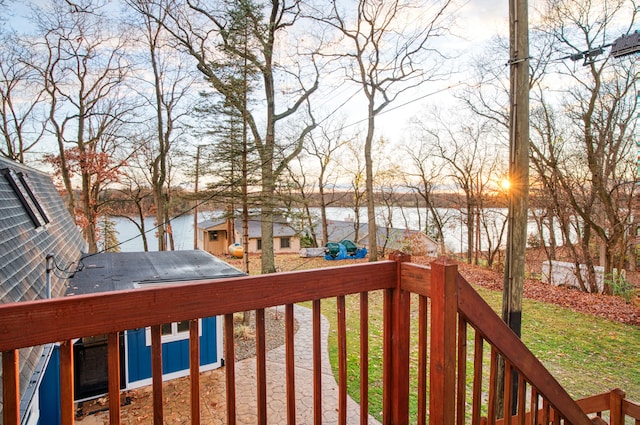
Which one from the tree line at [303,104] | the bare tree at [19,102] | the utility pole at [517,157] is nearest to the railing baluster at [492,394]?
the utility pole at [517,157]

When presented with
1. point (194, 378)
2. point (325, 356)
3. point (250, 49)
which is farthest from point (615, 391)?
point (250, 49)

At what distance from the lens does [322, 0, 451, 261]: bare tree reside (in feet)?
39.7

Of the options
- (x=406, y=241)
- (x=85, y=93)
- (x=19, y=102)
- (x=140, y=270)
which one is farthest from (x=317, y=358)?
(x=19, y=102)

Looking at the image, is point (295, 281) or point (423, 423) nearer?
point (295, 281)

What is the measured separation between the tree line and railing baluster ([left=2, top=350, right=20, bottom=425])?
24.1ft

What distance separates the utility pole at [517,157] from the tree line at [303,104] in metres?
4.67

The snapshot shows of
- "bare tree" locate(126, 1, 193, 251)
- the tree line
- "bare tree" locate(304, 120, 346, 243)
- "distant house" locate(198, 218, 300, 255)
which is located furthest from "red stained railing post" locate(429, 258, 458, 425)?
"distant house" locate(198, 218, 300, 255)

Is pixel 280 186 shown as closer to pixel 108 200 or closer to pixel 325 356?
pixel 325 356

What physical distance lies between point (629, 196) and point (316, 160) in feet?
45.4

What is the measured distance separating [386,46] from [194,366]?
14135mm

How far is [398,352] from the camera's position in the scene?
1432 millimetres

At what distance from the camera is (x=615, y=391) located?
275cm

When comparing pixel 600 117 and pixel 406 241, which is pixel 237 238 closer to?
pixel 406 241

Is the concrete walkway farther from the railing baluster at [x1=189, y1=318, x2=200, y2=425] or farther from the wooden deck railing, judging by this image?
the railing baluster at [x1=189, y1=318, x2=200, y2=425]
